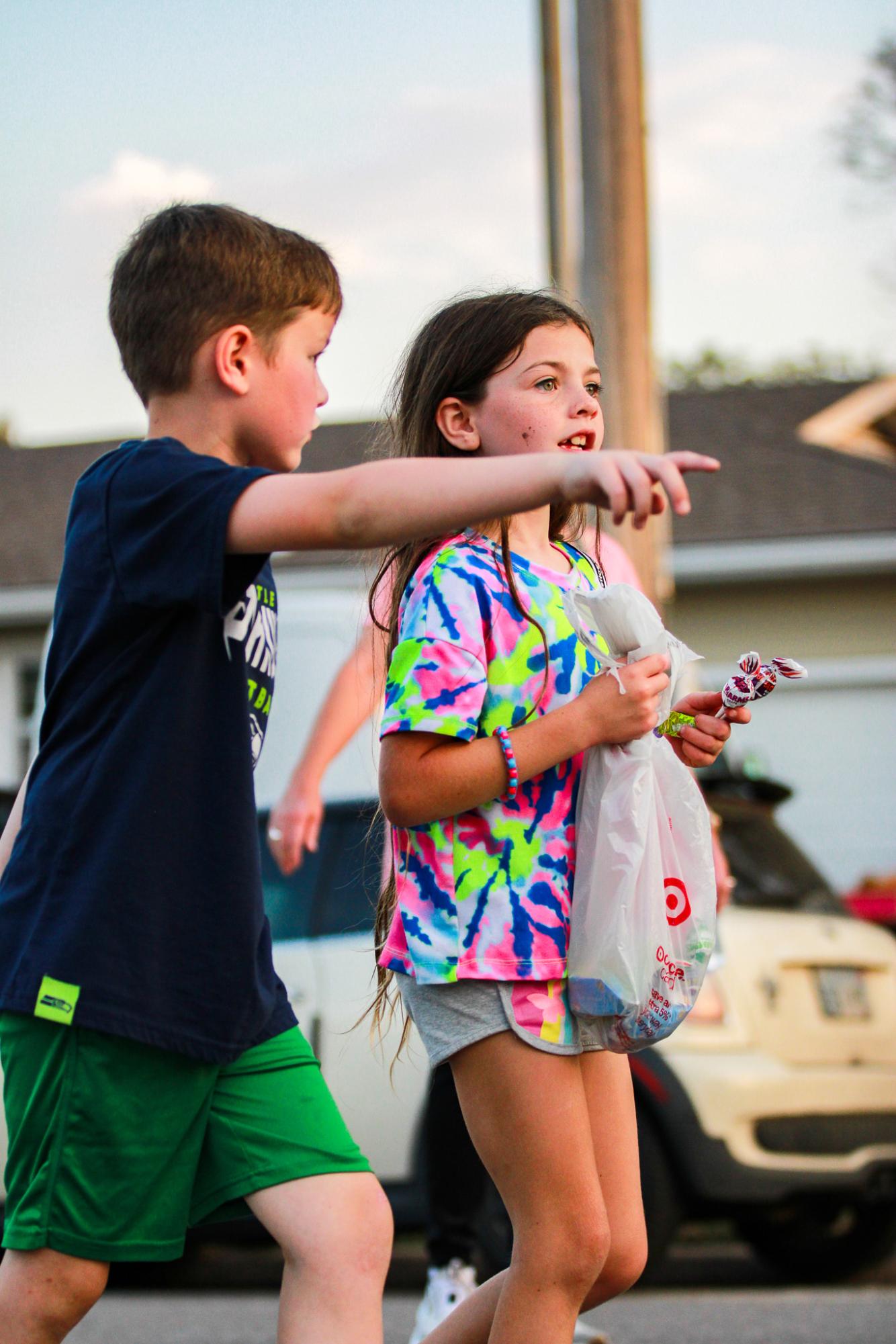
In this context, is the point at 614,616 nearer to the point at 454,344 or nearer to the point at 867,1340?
the point at 454,344

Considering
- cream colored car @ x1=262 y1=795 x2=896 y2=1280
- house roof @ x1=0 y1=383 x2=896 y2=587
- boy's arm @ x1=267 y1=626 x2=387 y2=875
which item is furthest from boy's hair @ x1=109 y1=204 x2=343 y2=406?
house roof @ x1=0 y1=383 x2=896 y2=587

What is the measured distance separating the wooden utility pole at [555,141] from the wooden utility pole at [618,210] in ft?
4.44

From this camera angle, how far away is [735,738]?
14.0 meters

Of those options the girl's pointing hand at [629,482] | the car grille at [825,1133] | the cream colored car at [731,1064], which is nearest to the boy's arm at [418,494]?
the girl's pointing hand at [629,482]

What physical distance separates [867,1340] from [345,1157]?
251 cm

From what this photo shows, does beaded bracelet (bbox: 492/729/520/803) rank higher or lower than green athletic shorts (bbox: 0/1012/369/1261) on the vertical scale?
higher

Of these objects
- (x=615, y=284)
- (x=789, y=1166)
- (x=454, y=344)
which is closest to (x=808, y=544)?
(x=615, y=284)

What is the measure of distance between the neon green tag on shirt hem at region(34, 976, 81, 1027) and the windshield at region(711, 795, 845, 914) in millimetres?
3438

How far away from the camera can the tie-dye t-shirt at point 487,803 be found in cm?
217

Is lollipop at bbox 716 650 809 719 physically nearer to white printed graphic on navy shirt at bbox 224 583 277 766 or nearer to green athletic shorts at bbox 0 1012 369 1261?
white printed graphic on navy shirt at bbox 224 583 277 766

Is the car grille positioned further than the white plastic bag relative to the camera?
Yes

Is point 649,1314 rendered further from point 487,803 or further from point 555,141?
point 555,141

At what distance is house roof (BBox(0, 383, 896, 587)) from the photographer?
14.3 m

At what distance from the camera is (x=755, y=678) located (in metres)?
2.38
